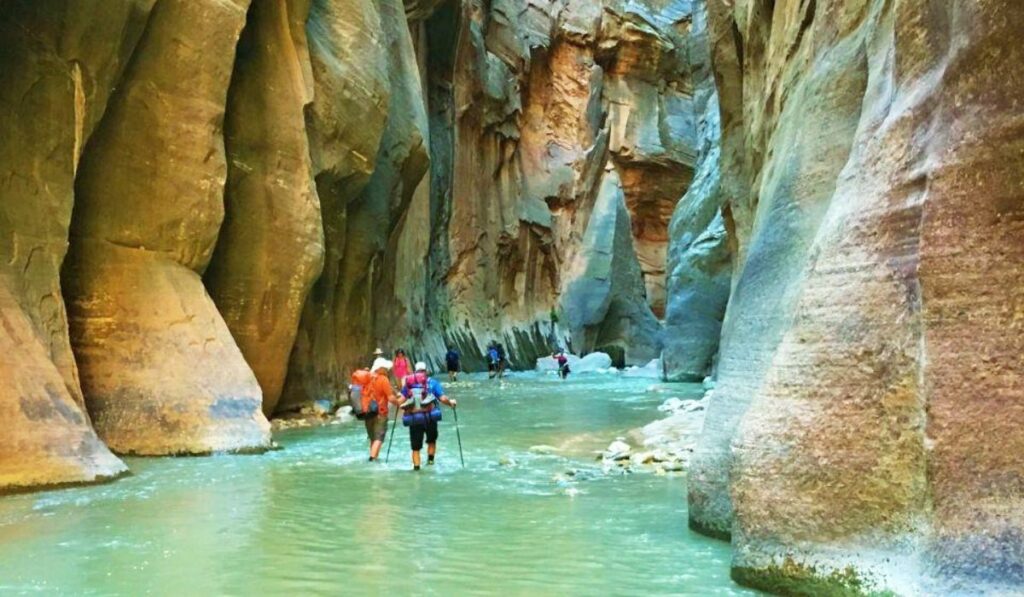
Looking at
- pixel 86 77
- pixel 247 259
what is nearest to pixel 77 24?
pixel 86 77

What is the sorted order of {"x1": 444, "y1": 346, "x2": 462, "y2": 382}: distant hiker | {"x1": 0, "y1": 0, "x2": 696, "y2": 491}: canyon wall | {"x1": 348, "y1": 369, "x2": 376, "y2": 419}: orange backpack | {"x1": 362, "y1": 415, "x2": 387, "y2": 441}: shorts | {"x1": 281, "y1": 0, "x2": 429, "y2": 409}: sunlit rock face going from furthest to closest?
{"x1": 444, "y1": 346, "x2": 462, "y2": 382}: distant hiker, {"x1": 281, "y1": 0, "x2": 429, "y2": 409}: sunlit rock face, {"x1": 348, "y1": 369, "x2": 376, "y2": 419}: orange backpack, {"x1": 362, "y1": 415, "x2": 387, "y2": 441}: shorts, {"x1": 0, "y1": 0, "x2": 696, "y2": 491}: canyon wall

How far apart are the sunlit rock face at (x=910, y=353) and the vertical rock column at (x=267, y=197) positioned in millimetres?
11309

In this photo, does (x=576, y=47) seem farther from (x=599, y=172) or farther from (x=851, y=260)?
(x=851, y=260)

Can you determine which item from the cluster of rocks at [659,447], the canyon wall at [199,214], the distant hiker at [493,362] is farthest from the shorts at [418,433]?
the distant hiker at [493,362]

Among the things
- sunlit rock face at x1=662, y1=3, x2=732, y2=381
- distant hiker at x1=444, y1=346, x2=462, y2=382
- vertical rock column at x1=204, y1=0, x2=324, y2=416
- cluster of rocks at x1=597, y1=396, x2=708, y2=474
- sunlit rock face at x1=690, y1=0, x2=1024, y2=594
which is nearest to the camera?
sunlit rock face at x1=690, y1=0, x2=1024, y2=594

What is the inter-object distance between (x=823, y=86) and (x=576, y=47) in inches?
1810

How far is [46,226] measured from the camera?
10703 millimetres

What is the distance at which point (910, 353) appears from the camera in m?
4.65

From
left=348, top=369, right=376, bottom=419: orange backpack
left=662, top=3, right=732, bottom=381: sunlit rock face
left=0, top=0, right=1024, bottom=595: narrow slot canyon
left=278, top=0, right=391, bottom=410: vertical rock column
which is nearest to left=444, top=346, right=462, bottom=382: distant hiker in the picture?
left=0, top=0, right=1024, bottom=595: narrow slot canyon

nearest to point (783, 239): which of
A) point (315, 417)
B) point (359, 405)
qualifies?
point (359, 405)

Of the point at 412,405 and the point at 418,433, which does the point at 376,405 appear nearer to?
the point at 412,405

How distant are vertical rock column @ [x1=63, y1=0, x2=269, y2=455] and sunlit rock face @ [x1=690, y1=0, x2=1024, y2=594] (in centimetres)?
857

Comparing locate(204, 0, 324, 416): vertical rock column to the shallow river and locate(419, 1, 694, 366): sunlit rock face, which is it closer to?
the shallow river

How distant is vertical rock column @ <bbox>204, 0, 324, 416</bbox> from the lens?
15656 millimetres
